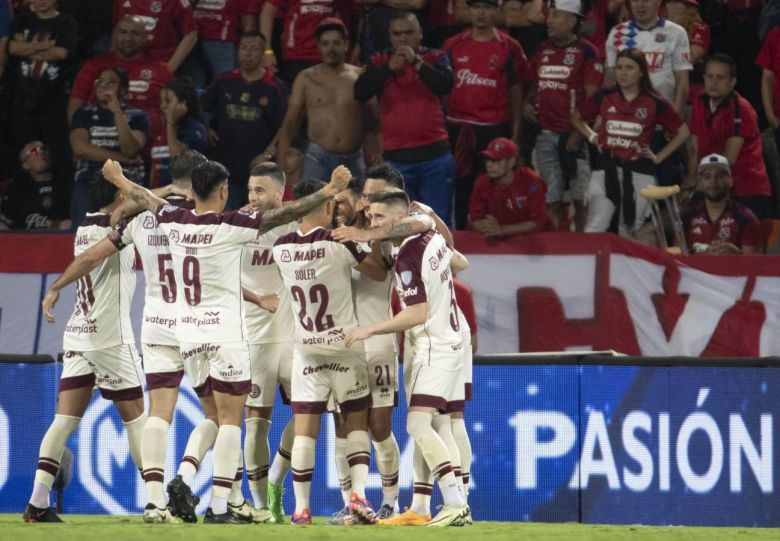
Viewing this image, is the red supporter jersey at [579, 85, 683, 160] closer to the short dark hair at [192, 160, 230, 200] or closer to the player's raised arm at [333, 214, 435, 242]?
the player's raised arm at [333, 214, 435, 242]

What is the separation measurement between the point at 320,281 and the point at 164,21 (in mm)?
6546

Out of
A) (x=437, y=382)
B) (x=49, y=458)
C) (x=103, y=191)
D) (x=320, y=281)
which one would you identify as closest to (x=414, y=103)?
(x=103, y=191)

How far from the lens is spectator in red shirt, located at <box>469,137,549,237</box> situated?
1337 centimetres

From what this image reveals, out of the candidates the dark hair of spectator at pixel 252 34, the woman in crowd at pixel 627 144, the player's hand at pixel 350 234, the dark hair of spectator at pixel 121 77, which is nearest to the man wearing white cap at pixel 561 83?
the woman in crowd at pixel 627 144

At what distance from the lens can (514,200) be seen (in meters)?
13.4

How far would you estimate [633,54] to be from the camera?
13.7 meters

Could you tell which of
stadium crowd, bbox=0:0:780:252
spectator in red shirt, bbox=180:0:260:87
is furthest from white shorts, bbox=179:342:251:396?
spectator in red shirt, bbox=180:0:260:87

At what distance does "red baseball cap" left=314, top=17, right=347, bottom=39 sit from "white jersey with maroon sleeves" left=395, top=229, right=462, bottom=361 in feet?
16.7

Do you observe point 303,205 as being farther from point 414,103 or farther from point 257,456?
point 414,103

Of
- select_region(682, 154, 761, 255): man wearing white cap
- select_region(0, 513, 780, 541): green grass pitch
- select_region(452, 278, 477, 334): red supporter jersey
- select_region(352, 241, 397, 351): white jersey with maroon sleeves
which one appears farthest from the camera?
select_region(682, 154, 761, 255): man wearing white cap

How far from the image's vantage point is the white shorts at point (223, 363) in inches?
362

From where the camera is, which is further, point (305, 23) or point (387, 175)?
point (305, 23)

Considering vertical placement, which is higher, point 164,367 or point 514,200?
point 514,200

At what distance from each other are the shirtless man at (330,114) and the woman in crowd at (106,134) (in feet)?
4.54
